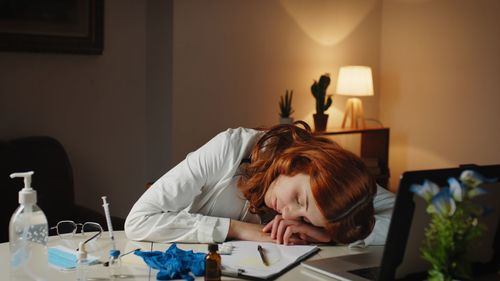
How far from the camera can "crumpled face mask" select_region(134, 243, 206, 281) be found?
1.49 m

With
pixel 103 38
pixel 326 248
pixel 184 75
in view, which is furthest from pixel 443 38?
pixel 326 248

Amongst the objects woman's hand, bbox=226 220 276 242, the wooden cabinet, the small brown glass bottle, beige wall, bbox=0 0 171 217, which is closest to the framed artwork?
beige wall, bbox=0 0 171 217

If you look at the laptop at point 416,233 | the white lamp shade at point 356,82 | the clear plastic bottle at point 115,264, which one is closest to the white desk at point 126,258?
the clear plastic bottle at point 115,264

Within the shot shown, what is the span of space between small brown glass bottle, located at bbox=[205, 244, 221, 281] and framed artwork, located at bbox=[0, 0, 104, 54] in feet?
6.45

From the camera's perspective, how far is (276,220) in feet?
5.88

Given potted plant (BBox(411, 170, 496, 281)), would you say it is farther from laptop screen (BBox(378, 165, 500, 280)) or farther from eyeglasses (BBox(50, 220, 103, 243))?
eyeglasses (BBox(50, 220, 103, 243))

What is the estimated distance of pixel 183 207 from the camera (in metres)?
1.88

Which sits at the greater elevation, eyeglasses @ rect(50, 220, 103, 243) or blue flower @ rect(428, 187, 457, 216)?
blue flower @ rect(428, 187, 457, 216)

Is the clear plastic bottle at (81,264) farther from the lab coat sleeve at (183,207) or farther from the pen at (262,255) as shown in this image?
the pen at (262,255)

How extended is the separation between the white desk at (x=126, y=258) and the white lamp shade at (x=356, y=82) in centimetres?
224

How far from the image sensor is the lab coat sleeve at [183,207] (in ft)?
5.87

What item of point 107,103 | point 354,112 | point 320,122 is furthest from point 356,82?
point 107,103

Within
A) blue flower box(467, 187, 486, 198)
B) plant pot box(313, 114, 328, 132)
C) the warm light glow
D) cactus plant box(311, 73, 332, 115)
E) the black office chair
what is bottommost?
the black office chair

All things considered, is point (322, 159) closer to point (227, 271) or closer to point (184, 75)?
point (227, 271)
